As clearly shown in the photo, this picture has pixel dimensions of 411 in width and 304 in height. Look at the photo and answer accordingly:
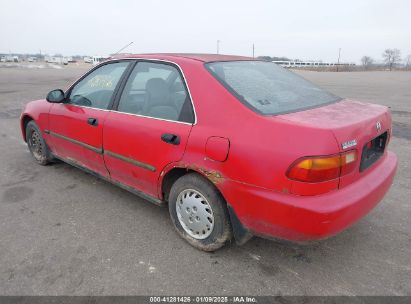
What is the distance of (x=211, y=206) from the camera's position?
2.68 meters

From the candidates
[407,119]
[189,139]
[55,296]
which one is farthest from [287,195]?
[407,119]

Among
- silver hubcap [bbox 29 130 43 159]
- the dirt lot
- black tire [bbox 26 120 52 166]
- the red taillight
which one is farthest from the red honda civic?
silver hubcap [bbox 29 130 43 159]

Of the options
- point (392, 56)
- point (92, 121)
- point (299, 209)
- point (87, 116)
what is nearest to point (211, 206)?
point (299, 209)

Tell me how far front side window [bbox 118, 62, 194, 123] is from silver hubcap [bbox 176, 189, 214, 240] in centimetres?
64

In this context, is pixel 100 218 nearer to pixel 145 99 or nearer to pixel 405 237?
pixel 145 99

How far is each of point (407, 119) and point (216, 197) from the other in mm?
7929

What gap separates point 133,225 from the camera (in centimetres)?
330

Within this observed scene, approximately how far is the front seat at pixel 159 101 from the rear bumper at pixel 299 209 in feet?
2.82

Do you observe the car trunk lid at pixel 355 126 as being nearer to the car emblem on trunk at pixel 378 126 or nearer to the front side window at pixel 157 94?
the car emblem on trunk at pixel 378 126

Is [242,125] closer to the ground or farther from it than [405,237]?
farther from it

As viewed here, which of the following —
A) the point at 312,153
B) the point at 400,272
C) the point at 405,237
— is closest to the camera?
the point at 312,153

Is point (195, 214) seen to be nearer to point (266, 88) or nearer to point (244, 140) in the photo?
point (244, 140)

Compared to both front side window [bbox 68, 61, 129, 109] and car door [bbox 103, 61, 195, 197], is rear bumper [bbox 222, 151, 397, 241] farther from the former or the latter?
front side window [bbox 68, 61, 129, 109]

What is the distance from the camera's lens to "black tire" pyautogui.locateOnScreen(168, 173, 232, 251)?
8.70 feet
